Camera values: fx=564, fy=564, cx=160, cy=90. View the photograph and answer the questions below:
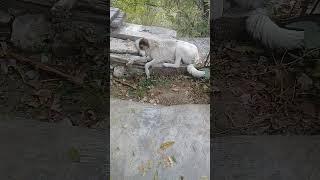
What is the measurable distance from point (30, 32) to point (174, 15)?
0.85 m

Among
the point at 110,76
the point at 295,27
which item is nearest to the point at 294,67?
the point at 295,27

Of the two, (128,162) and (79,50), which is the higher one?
(79,50)

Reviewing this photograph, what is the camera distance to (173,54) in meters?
3.19

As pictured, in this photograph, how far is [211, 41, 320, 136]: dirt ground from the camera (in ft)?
10.6

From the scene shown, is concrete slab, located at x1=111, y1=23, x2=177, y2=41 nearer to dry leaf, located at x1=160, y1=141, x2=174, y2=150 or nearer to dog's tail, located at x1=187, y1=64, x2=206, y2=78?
dog's tail, located at x1=187, y1=64, x2=206, y2=78

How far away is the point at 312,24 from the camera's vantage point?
3.35 metres

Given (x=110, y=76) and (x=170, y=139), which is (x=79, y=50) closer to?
(x=110, y=76)

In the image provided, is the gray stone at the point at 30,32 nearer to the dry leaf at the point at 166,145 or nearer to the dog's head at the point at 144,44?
the dog's head at the point at 144,44

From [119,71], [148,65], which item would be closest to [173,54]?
[148,65]

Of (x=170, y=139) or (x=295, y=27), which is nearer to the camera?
(x=170, y=139)

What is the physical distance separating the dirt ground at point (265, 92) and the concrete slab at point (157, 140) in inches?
6.6

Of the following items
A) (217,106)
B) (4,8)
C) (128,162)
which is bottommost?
(128,162)

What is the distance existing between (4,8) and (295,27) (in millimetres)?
1725

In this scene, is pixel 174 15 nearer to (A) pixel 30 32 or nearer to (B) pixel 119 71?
(B) pixel 119 71
